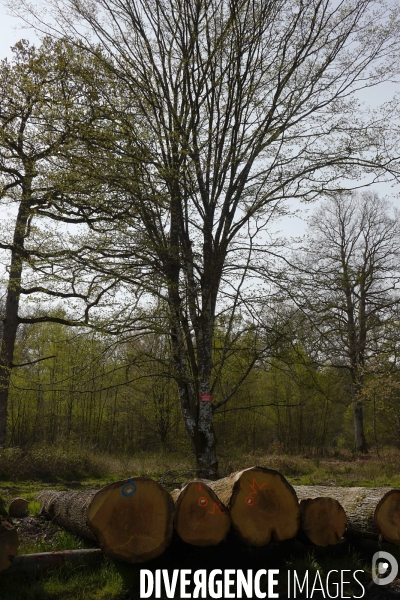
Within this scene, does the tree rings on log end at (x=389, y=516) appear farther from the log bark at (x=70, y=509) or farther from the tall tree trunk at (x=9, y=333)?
the tall tree trunk at (x=9, y=333)

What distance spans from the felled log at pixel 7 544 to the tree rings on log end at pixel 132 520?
0.65m

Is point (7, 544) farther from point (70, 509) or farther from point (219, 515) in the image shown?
point (219, 515)

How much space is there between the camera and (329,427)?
32844 mm

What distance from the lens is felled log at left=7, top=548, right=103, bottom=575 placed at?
15.4 feet

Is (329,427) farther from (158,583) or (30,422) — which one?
(158,583)

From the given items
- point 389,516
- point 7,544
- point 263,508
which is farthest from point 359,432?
point 7,544

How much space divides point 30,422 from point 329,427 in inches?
708

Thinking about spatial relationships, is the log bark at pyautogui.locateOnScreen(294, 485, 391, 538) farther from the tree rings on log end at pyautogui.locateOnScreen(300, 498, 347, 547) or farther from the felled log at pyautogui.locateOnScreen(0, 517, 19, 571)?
the felled log at pyautogui.locateOnScreen(0, 517, 19, 571)

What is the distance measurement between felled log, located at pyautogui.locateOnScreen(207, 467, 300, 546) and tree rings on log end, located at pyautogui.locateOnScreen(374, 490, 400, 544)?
911 mm

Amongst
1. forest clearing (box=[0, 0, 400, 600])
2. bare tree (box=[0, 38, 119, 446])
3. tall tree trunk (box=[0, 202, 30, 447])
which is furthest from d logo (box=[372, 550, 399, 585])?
tall tree trunk (box=[0, 202, 30, 447])

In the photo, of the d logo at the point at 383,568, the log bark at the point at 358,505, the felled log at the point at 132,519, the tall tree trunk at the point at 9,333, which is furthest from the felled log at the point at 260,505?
the tall tree trunk at the point at 9,333

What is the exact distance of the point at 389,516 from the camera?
18.3ft

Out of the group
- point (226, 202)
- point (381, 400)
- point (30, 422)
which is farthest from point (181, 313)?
point (30, 422)

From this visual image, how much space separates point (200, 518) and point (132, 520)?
0.65m
